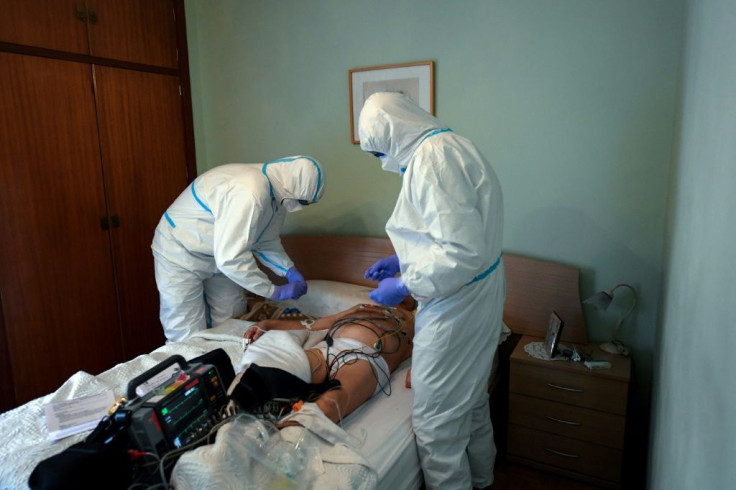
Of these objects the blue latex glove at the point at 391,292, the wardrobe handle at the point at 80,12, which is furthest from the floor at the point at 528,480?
the wardrobe handle at the point at 80,12

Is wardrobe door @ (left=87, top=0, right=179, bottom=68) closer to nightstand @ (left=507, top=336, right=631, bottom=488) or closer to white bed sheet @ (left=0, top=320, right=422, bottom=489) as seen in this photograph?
white bed sheet @ (left=0, top=320, right=422, bottom=489)

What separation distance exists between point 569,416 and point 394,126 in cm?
149

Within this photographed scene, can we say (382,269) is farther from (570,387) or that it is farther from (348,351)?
(570,387)

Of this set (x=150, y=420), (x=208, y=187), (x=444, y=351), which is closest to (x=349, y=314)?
(x=444, y=351)

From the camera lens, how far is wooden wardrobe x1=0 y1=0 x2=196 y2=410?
2.46 metres

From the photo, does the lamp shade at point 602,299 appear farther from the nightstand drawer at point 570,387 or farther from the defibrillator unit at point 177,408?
the defibrillator unit at point 177,408

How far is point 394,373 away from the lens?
6.74 ft

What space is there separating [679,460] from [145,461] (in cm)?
115

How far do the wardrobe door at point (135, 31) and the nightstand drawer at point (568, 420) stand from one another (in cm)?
286

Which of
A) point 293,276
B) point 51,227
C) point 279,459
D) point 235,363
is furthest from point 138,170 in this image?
point 279,459

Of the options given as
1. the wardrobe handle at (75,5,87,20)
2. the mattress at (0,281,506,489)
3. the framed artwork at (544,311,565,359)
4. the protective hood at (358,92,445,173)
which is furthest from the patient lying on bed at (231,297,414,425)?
the wardrobe handle at (75,5,87,20)

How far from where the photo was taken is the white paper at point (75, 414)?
148cm

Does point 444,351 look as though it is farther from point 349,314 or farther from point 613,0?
point 613,0

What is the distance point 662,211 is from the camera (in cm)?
219
